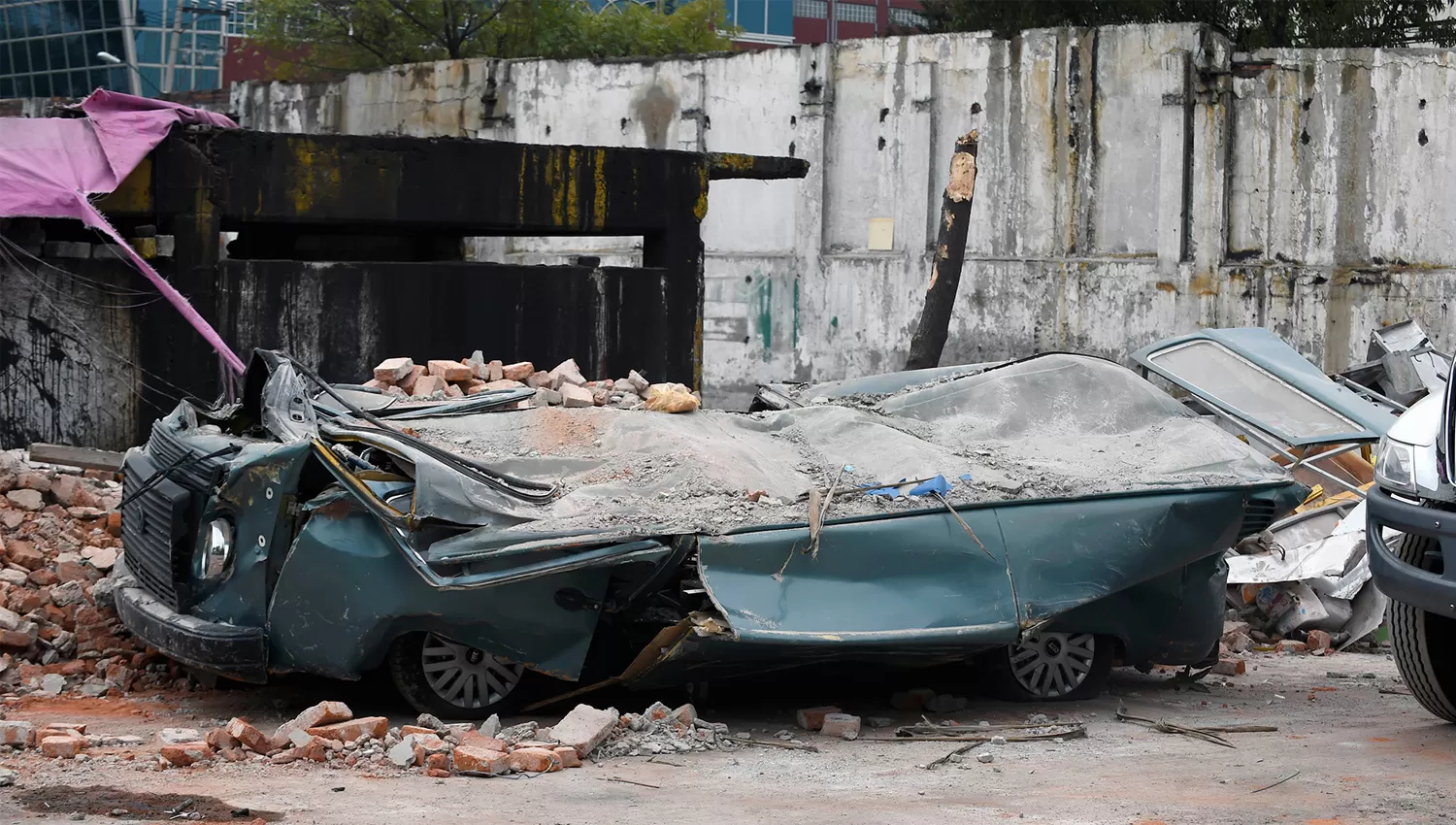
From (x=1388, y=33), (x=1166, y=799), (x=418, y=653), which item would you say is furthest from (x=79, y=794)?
(x=1388, y=33)

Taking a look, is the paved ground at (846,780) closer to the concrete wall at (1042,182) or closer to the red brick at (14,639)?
the red brick at (14,639)

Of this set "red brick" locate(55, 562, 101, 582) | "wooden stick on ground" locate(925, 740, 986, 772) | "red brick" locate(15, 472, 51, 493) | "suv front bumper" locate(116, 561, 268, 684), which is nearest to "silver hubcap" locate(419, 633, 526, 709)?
"suv front bumper" locate(116, 561, 268, 684)

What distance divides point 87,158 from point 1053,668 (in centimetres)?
649

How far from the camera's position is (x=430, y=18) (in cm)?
3238

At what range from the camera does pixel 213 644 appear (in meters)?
5.51

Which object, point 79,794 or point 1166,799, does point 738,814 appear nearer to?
point 1166,799

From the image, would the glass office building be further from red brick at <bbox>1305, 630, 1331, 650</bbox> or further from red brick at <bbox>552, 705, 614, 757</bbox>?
red brick at <bbox>552, 705, 614, 757</bbox>

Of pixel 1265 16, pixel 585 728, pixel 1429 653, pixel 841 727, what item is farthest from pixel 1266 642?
pixel 1265 16

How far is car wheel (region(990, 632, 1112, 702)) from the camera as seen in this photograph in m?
6.29

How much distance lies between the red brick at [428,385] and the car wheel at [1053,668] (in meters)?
3.35

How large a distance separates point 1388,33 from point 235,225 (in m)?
22.3

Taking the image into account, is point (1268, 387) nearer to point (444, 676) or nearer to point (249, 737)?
point (444, 676)

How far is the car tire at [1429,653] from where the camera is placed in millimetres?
5625

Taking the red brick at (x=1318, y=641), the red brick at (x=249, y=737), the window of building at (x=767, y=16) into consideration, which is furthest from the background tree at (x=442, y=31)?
the window of building at (x=767, y=16)
